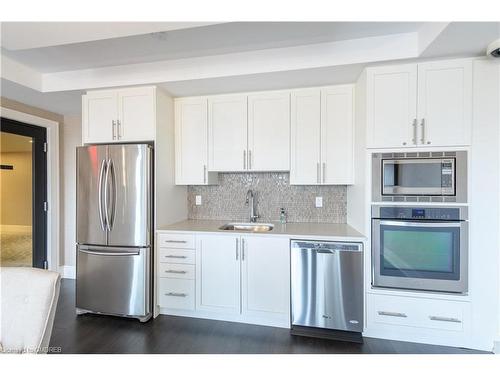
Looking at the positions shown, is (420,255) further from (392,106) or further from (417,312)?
(392,106)

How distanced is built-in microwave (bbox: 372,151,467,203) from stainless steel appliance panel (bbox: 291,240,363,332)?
57cm

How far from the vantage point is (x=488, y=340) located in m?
2.07

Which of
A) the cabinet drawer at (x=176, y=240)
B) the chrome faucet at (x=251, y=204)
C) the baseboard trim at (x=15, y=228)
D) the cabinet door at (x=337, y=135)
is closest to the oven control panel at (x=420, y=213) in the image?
the cabinet door at (x=337, y=135)

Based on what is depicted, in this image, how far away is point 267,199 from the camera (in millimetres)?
3186

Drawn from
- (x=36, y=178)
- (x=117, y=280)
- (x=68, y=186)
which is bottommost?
(x=117, y=280)

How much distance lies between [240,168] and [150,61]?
143 cm

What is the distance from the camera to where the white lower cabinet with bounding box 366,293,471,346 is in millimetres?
2119

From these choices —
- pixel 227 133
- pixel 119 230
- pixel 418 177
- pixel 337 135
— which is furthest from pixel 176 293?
pixel 418 177

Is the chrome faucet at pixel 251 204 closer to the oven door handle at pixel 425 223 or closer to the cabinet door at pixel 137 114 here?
the cabinet door at pixel 137 114

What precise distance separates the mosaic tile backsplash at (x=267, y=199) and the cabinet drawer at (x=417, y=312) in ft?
3.27

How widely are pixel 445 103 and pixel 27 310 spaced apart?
3058 mm

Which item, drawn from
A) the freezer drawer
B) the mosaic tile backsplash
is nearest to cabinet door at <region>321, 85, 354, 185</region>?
the mosaic tile backsplash

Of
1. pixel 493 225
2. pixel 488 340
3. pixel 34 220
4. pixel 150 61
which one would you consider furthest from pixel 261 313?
pixel 34 220

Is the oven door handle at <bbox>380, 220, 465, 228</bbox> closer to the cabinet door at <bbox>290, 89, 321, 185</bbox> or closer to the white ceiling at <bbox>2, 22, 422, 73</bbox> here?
the cabinet door at <bbox>290, 89, 321, 185</bbox>
